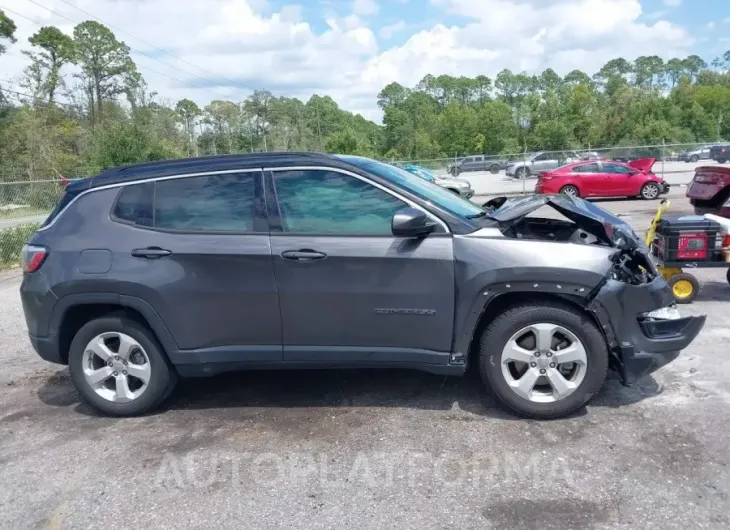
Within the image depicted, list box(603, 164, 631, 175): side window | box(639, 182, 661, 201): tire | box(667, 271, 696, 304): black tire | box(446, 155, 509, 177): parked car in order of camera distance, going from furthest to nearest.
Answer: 1. box(446, 155, 509, 177): parked car
2. box(603, 164, 631, 175): side window
3. box(639, 182, 661, 201): tire
4. box(667, 271, 696, 304): black tire

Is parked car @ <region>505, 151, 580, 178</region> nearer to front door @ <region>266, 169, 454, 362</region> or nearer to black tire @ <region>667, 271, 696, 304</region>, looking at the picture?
black tire @ <region>667, 271, 696, 304</region>

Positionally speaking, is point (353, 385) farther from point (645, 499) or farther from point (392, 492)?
point (645, 499)

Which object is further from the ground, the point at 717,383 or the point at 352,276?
the point at 352,276

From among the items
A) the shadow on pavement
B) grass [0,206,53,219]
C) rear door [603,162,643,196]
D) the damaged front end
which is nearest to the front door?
the shadow on pavement

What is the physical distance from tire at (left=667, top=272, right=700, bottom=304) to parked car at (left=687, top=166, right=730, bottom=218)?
5.73 ft

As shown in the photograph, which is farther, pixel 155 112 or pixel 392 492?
pixel 155 112

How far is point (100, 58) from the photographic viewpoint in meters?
67.1

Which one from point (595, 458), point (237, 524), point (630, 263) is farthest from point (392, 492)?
point (630, 263)

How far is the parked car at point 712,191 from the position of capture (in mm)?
8281

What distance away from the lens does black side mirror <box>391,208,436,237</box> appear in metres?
4.00

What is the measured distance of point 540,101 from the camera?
79062mm

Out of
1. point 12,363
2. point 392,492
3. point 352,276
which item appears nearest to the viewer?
point 392,492

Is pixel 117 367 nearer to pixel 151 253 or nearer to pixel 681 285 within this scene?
pixel 151 253

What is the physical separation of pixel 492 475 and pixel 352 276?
148 cm
